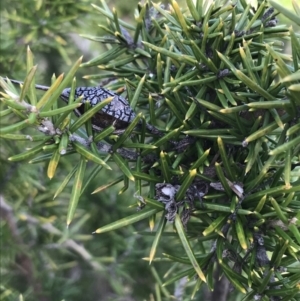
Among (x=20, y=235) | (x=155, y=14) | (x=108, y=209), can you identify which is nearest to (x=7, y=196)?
(x=20, y=235)

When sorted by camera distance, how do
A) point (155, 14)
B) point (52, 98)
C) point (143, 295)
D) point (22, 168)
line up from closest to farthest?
point (52, 98)
point (155, 14)
point (22, 168)
point (143, 295)

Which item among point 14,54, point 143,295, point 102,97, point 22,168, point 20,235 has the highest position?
point 102,97

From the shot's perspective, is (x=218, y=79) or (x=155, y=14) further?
(x=155, y=14)

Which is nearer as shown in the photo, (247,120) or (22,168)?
(247,120)

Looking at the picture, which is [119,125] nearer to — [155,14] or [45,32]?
[155,14]

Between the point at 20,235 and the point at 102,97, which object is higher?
the point at 102,97

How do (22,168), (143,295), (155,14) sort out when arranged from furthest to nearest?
1. (143,295)
2. (22,168)
3. (155,14)

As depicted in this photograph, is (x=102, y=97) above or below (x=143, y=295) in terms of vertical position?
above

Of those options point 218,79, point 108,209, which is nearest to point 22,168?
point 108,209

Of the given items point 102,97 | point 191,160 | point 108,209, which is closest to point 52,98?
point 102,97

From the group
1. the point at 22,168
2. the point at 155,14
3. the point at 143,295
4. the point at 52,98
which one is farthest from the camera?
the point at 143,295

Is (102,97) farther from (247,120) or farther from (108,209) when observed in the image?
(108,209)
